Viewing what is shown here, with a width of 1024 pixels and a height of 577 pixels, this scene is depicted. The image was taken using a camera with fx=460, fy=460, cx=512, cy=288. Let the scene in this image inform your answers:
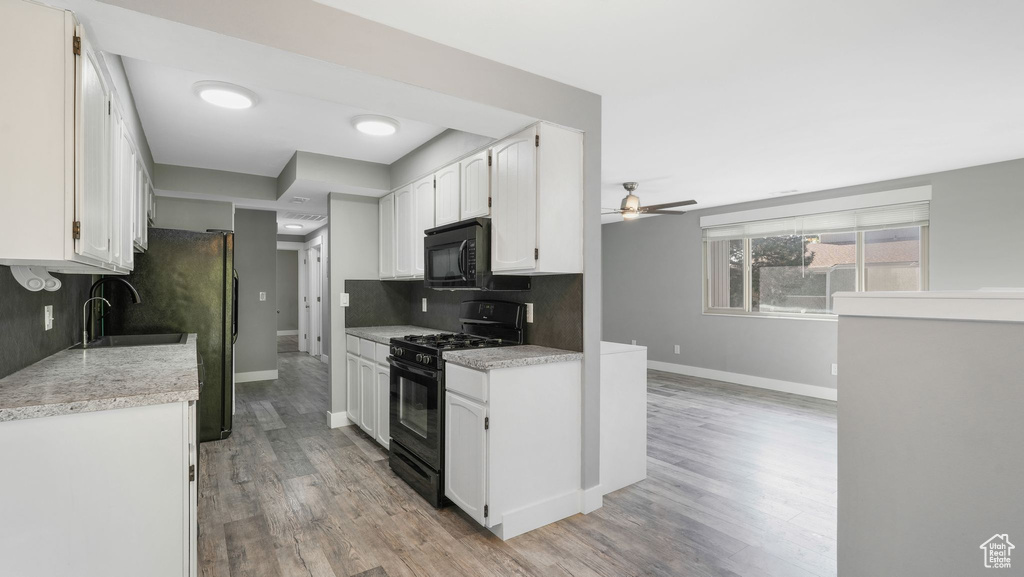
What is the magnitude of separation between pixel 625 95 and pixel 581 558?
256 centimetres

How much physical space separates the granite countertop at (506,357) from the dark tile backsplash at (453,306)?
116 mm

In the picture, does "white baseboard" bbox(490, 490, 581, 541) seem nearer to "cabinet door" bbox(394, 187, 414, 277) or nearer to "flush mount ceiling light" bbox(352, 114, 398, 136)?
"cabinet door" bbox(394, 187, 414, 277)

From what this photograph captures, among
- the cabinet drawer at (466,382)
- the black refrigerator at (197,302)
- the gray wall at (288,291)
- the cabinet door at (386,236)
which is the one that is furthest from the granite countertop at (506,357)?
the gray wall at (288,291)

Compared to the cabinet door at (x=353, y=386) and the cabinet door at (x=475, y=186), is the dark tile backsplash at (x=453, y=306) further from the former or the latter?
the cabinet door at (x=475, y=186)

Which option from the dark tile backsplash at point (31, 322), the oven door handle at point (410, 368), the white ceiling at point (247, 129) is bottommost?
the oven door handle at point (410, 368)

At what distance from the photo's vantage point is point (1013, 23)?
79.9 inches

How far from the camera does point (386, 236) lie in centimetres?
451

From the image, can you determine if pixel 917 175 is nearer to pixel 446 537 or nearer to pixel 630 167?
pixel 630 167

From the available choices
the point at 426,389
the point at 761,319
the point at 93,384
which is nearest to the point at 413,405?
the point at 426,389

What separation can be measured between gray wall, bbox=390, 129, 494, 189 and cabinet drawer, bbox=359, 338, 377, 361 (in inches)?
56.3

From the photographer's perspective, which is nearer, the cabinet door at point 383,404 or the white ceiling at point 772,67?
the white ceiling at point 772,67

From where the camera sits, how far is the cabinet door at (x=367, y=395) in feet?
12.1

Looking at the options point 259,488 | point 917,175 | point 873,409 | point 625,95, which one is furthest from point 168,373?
point 917,175

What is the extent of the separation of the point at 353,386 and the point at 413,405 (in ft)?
4.65
